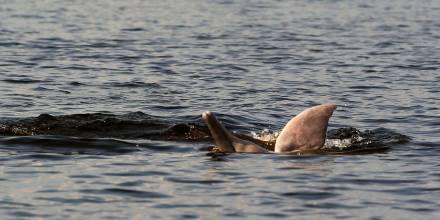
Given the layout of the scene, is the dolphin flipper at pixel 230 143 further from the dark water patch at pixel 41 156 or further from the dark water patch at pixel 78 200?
the dark water patch at pixel 78 200

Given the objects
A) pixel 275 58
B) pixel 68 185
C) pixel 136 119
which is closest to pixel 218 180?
pixel 68 185

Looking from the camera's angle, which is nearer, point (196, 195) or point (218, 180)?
point (196, 195)

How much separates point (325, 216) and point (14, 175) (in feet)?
12.7

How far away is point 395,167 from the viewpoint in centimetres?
1384

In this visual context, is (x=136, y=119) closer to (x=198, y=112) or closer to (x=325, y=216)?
(x=198, y=112)

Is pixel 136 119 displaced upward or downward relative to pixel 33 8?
downward

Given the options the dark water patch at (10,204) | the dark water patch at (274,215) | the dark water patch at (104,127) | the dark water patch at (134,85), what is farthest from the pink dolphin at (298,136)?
the dark water patch at (134,85)

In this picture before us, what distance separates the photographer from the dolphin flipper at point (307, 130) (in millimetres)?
13992

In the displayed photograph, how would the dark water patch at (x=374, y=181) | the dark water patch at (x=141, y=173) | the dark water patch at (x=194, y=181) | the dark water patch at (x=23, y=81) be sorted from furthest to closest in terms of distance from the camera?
the dark water patch at (x=23, y=81) < the dark water patch at (x=141, y=173) < the dark water patch at (x=374, y=181) < the dark water patch at (x=194, y=181)

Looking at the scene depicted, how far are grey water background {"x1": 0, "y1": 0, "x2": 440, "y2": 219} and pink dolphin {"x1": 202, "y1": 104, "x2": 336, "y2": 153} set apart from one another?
203mm

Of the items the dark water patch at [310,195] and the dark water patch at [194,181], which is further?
the dark water patch at [194,181]

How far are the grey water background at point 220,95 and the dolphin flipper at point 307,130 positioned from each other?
232mm

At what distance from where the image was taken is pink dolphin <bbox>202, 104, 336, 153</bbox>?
45.9ft

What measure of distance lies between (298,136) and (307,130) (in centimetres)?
17
